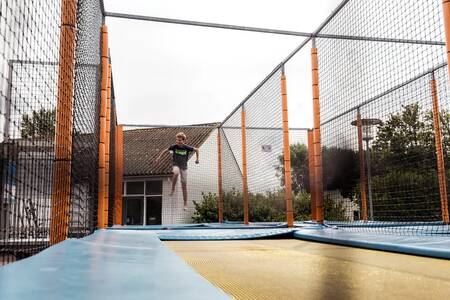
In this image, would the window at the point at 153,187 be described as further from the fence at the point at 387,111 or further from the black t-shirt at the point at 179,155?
the fence at the point at 387,111

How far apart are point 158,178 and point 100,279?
12427mm

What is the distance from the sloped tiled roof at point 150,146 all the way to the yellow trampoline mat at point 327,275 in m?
6.91

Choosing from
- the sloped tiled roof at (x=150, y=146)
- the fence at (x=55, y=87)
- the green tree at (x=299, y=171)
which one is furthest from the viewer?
the green tree at (x=299, y=171)

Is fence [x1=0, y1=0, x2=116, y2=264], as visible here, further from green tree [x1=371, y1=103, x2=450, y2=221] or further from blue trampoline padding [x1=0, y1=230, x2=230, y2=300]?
green tree [x1=371, y1=103, x2=450, y2=221]

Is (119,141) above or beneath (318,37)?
beneath

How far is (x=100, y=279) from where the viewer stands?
1.12 m

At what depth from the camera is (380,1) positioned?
12.0ft

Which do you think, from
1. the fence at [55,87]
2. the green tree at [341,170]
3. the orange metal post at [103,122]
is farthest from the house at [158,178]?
the fence at [55,87]

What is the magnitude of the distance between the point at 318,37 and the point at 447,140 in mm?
2890

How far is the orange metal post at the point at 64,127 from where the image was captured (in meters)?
2.49

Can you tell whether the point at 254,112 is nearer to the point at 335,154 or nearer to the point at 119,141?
the point at 335,154

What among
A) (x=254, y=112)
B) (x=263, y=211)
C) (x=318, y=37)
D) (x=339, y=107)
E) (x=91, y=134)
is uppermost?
(x=318, y=37)

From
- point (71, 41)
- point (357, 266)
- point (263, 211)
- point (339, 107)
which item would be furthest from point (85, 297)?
point (263, 211)

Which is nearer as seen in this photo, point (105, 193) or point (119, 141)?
point (105, 193)
